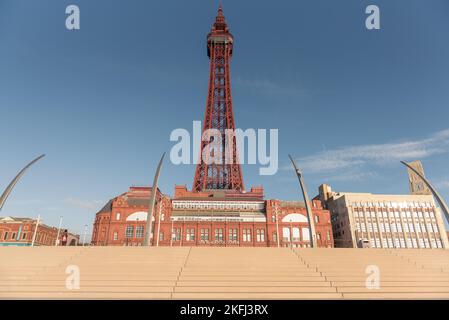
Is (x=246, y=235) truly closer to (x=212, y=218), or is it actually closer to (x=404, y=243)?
(x=212, y=218)

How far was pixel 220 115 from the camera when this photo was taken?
221ft

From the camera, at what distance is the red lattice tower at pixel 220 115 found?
200ft

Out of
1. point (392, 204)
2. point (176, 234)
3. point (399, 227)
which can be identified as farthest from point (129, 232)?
point (392, 204)

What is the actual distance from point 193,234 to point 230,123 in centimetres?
2938

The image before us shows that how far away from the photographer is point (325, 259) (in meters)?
12.0

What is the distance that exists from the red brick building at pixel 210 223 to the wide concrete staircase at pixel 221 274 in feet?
110

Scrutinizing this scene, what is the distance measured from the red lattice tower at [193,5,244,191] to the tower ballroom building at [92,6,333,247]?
0.34m

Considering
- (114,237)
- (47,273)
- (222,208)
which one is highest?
(222,208)

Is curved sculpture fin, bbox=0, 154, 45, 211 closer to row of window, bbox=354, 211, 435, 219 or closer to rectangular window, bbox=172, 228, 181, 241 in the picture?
rectangular window, bbox=172, 228, 181, 241

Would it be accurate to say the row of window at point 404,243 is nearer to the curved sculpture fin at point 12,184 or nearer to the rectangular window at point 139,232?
the rectangular window at point 139,232

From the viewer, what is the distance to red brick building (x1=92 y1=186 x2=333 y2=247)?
157 feet

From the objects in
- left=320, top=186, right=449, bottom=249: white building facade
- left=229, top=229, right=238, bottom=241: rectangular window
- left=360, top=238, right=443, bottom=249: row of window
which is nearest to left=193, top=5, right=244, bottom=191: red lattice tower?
left=229, top=229, right=238, bottom=241: rectangular window
